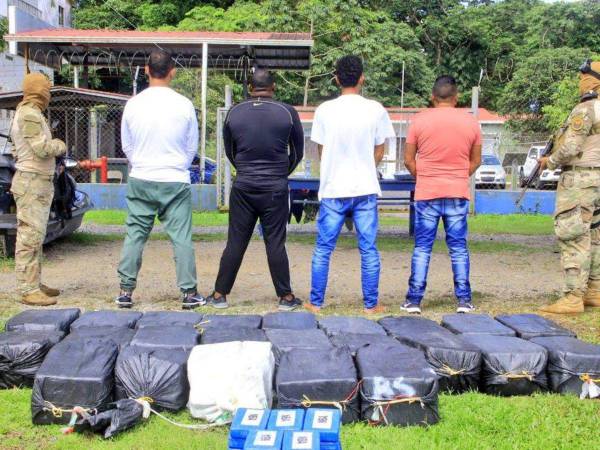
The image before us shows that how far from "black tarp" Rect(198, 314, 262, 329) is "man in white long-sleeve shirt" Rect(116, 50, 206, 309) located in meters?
1.10

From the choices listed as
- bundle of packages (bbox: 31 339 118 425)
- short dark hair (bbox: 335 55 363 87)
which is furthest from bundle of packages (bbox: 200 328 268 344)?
short dark hair (bbox: 335 55 363 87)

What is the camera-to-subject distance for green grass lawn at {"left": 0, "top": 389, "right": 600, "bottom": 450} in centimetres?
309

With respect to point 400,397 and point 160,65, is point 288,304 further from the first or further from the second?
point 400,397

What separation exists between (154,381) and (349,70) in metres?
2.94

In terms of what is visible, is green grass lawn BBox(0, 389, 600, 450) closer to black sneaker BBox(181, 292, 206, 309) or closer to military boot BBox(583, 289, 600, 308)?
black sneaker BBox(181, 292, 206, 309)

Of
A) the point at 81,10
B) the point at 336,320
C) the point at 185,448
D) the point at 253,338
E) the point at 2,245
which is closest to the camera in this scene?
the point at 185,448

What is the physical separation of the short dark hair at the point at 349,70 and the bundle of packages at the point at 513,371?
8.07 feet

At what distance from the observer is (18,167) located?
17.8 ft

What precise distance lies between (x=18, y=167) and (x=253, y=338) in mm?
2751

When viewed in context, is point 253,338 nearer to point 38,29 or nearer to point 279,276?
point 279,276

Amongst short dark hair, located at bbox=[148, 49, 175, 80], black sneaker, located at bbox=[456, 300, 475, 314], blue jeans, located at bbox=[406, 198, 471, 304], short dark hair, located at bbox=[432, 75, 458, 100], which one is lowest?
black sneaker, located at bbox=[456, 300, 475, 314]

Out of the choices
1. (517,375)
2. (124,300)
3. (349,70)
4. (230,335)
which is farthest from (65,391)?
(349,70)

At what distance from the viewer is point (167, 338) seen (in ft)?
12.5

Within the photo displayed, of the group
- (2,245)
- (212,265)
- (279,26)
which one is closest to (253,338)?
(212,265)
